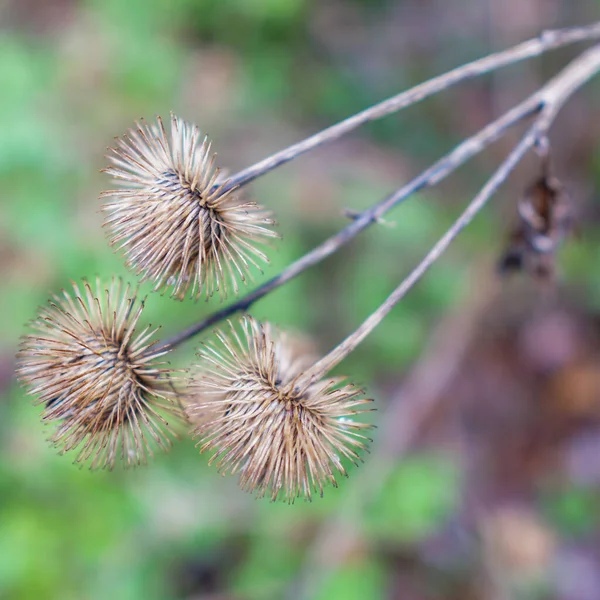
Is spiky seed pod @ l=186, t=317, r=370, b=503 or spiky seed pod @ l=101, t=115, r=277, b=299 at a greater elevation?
spiky seed pod @ l=101, t=115, r=277, b=299

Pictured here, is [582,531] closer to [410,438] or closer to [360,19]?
[410,438]

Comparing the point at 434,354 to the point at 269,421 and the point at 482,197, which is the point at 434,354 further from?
the point at 269,421

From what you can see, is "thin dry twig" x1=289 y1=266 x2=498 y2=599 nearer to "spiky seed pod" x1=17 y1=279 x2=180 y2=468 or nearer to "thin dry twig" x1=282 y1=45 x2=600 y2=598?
"thin dry twig" x1=282 y1=45 x2=600 y2=598

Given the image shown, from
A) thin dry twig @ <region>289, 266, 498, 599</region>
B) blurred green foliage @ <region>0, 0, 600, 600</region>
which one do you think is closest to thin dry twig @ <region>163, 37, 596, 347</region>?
blurred green foliage @ <region>0, 0, 600, 600</region>

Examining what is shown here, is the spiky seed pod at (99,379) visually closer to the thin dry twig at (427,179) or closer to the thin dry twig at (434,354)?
the thin dry twig at (427,179)

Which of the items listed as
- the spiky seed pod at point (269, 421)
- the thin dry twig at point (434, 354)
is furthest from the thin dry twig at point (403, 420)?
the spiky seed pod at point (269, 421)
